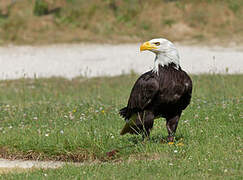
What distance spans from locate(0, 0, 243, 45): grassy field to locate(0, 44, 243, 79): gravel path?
1009mm

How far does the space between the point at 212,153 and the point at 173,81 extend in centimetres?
100

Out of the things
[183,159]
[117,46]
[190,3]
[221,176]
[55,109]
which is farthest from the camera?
[190,3]

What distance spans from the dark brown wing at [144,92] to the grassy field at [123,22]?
12.6m

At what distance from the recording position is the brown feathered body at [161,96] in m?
6.79

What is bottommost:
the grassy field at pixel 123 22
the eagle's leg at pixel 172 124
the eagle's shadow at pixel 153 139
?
the eagle's shadow at pixel 153 139

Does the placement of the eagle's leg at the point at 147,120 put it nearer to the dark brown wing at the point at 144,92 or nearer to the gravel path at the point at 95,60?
the dark brown wing at the point at 144,92

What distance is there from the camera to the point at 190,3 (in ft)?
71.8

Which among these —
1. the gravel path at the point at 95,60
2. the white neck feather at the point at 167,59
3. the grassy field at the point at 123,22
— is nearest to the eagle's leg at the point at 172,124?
the white neck feather at the point at 167,59

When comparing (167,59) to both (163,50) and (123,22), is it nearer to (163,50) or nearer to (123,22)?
(163,50)

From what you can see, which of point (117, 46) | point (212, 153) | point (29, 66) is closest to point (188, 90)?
point (212, 153)

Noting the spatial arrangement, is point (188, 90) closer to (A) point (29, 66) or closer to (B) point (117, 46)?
(A) point (29, 66)

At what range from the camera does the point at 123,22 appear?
21.4 meters

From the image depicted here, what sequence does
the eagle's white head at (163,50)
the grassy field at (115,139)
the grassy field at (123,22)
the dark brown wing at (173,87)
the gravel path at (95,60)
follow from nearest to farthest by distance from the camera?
the grassy field at (115,139), the dark brown wing at (173,87), the eagle's white head at (163,50), the gravel path at (95,60), the grassy field at (123,22)

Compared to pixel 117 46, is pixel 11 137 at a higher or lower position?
lower
